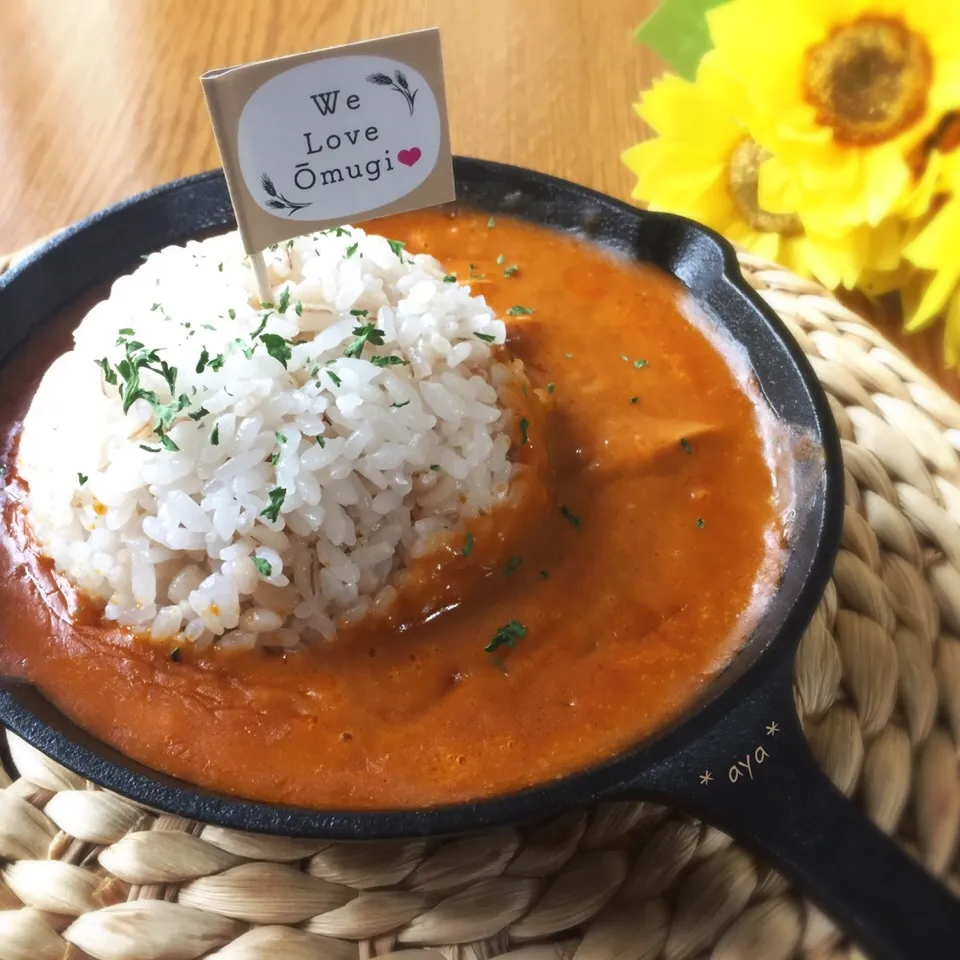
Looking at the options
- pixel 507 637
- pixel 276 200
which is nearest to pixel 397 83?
pixel 276 200

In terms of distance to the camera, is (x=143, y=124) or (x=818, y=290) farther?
(x=143, y=124)

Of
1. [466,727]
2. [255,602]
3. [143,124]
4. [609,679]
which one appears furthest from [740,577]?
[143,124]

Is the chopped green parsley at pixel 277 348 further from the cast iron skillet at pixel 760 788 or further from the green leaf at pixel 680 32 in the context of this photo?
the green leaf at pixel 680 32

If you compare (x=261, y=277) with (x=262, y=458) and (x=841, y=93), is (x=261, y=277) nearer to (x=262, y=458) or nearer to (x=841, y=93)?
(x=262, y=458)

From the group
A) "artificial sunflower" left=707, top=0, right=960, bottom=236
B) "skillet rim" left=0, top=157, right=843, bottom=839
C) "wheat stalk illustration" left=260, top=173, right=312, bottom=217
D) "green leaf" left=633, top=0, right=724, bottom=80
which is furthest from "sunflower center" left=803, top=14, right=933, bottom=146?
"wheat stalk illustration" left=260, top=173, right=312, bottom=217

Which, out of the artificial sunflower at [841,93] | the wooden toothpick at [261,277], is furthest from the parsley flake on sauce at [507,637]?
the artificial sunflower at [841,93]

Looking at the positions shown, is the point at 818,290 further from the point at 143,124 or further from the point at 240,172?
the point at 143,124
